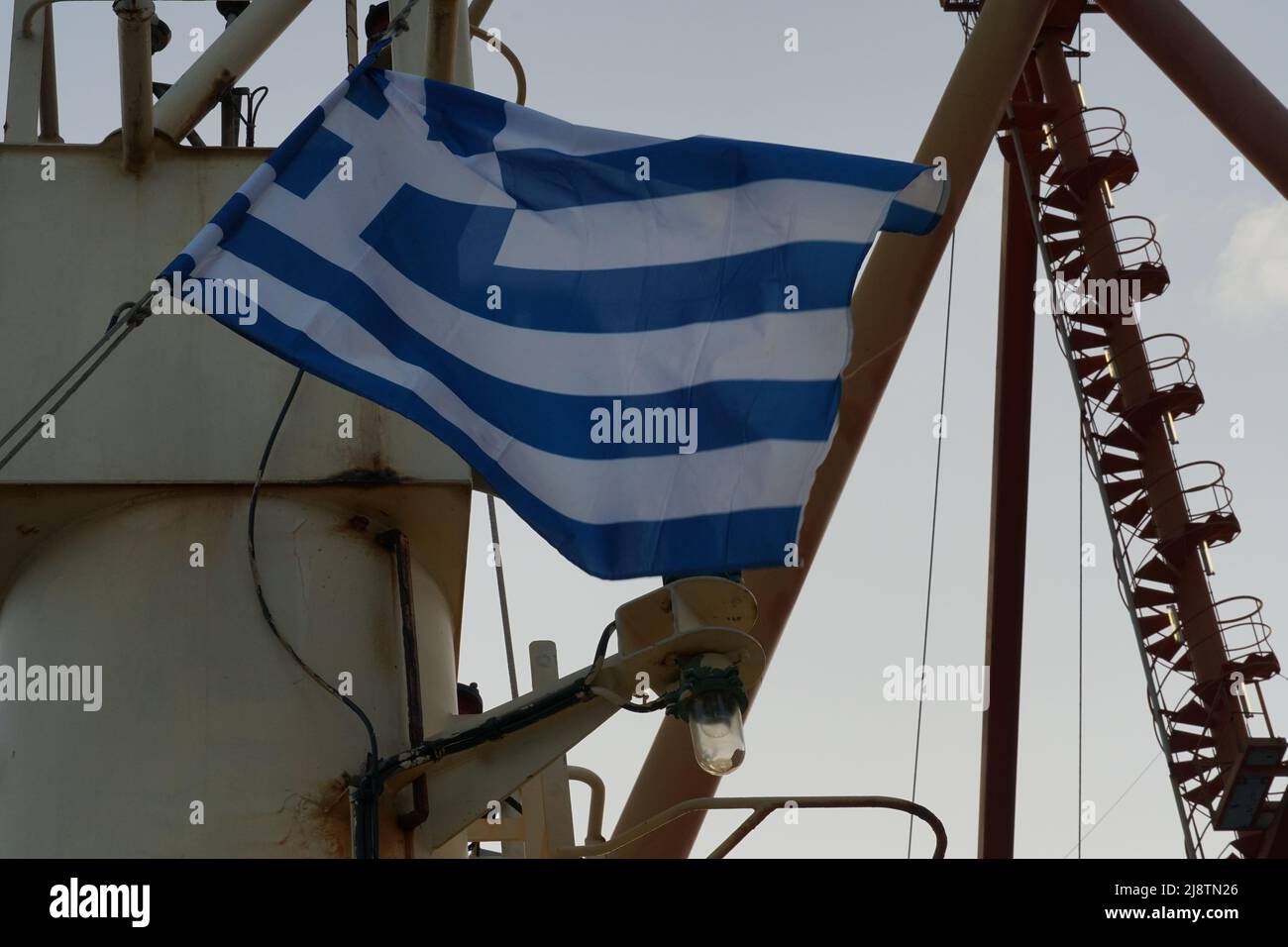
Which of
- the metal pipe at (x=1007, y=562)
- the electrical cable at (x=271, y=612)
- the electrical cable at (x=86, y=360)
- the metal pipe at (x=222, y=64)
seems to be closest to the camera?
the electrical cable at (x=86, y=360)

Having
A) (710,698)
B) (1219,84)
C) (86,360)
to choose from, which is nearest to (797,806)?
(710,698)

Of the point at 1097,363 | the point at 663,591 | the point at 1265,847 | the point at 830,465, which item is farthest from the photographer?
the point at 1097,363

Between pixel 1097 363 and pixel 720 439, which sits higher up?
pixel 1097 363

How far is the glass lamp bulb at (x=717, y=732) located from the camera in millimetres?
4973

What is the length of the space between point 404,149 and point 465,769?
77.7 inches

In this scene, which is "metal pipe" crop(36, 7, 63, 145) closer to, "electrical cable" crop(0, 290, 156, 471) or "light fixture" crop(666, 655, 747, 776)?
"electrical cable" crop(0, 290, 156, 471)

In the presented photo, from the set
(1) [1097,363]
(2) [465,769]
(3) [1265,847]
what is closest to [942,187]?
(2) [465,769]

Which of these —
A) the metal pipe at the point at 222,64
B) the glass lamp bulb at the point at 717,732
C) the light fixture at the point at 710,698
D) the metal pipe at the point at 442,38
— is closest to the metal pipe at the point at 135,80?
the metal pipe at the point at 222,64

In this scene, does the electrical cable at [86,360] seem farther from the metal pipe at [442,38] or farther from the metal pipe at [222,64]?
the metal pipe at [442,38]

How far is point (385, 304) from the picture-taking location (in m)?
5.73

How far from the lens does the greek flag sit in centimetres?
541

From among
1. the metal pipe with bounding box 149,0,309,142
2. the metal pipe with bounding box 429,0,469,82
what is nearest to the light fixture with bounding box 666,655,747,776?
the metal pipe with bounding box 429,0,469,82

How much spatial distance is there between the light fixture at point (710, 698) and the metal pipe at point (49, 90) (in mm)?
3898
